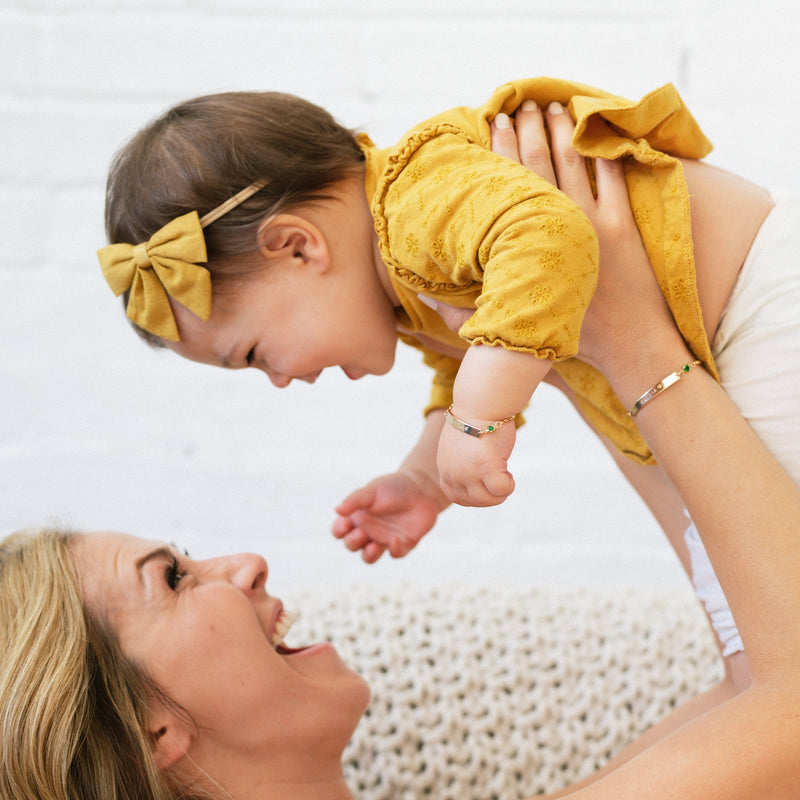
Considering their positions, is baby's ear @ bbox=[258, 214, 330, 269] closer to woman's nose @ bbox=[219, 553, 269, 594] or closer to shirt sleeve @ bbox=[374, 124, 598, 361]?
shirt sleeve @ bbox=[374, 124, 598, 361]

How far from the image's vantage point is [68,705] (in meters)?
0.99

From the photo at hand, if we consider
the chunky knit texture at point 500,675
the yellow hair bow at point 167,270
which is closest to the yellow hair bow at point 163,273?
the yellow hair bow at point 167,270

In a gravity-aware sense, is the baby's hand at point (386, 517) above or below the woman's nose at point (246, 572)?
above

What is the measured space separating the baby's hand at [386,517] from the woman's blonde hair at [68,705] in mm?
364

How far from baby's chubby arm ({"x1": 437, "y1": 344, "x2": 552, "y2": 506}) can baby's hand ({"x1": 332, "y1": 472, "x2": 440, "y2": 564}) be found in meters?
0.43

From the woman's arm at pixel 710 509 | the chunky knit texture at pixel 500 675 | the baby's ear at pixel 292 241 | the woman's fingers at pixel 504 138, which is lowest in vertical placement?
the chunky knit texture at pixel 500 675

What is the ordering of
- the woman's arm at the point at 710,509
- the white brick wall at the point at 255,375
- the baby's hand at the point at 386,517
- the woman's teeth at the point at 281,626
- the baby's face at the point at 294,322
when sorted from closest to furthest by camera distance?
the woman's arm at the point at 710,509 → the baby's face at the point at 294,322 → the woman's teeth at the point at 281,626 → the baby's hand at the point at 386,517 → the white brick wall at the point at 255,375

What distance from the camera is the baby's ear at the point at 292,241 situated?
1041mm

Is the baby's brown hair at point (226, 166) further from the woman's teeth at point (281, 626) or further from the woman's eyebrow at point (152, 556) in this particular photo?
the woman's teeth at point (281, 626)

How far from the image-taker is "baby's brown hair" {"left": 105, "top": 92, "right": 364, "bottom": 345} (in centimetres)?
104

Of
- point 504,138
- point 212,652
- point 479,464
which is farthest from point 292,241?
point 212,652

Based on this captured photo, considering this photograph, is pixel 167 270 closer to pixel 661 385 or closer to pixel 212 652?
pixel 212 652

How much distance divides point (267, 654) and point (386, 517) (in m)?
0.30

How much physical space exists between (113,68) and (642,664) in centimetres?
148
